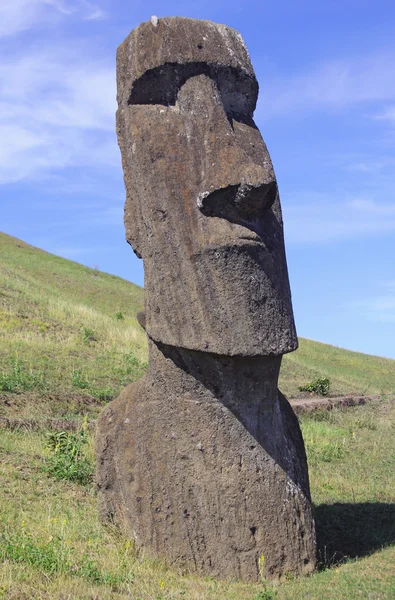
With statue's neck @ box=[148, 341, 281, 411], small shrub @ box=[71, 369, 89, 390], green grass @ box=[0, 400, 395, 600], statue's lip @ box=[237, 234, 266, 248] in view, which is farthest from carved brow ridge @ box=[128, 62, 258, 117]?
small shrub @ box=[71, 369, 89, 390]

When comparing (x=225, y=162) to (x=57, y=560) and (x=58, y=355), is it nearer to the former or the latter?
(x=57, y=560)

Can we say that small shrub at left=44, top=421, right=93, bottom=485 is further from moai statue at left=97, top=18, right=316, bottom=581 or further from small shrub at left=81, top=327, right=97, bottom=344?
→ small shrub at left=81, top=327, right=97, bottom=344

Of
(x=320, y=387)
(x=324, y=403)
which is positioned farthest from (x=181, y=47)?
(x=320, y=387)

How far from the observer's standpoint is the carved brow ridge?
5777 millimetres

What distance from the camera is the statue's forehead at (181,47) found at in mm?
5750

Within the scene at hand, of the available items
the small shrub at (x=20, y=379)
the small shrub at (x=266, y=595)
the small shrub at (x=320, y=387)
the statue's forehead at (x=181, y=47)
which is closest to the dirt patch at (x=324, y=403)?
the small shrub at (x=320, y=387)

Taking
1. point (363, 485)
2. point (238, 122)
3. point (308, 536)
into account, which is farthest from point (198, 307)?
point (363, 485)

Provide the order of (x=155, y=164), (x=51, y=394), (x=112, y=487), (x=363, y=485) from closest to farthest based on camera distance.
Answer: (x=155, y=164) → (x=112, y=487) → (x=363, y=485) → (x=51, y=394)

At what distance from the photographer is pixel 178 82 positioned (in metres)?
5.80

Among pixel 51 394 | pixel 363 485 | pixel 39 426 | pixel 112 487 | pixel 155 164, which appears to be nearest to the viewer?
pixel 155 164

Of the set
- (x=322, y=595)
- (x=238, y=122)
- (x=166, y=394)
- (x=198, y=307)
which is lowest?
(x=322, y=595)

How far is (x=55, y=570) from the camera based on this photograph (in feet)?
16.9

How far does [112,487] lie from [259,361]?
169 cm

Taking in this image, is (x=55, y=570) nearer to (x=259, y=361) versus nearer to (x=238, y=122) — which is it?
(x=259, y=361)
